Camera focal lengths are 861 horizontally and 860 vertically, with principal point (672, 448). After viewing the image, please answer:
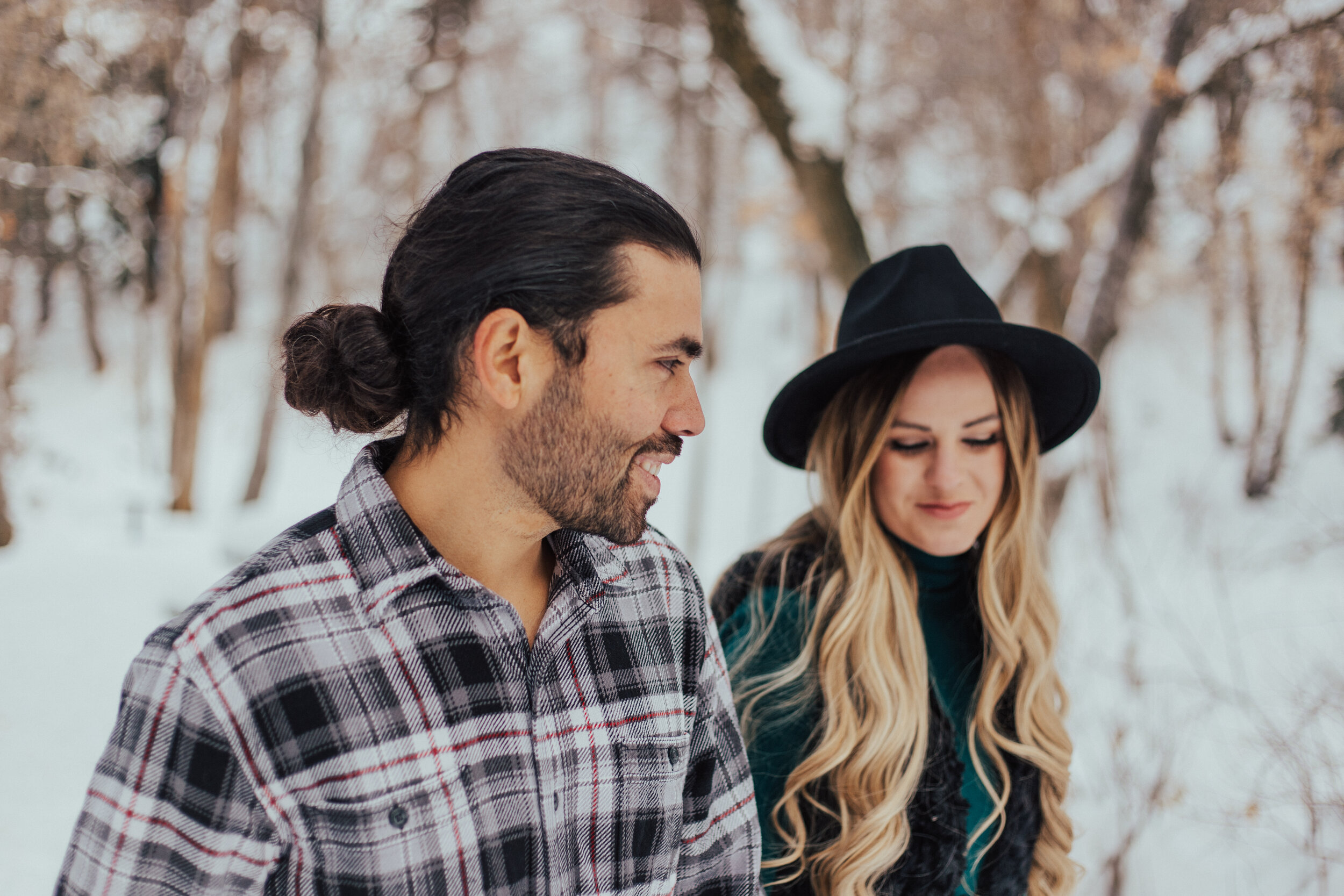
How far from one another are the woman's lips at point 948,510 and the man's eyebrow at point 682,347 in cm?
83

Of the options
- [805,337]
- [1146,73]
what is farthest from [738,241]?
[1146,73]

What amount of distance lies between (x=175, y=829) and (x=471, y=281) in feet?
2.70

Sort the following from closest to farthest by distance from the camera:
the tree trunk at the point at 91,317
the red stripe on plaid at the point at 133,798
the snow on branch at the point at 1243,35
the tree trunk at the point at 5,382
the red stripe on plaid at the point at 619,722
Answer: the red stripe on plaid at the point at 133,798 < the red stripe on plaid at the point at 619,722 < the snow on branch at the point at 1243,35 < the tree trunk at the point at 5,382 < the tree trunk at the point at 91,317

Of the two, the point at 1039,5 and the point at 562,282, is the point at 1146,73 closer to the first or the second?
the point at 1039,5

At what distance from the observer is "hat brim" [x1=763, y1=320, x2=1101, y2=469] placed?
1.82 meters

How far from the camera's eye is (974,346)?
1946mm

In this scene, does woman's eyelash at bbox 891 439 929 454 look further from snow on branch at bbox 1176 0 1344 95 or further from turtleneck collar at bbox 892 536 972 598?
snow on branch at bbox 1176 0 1344 95

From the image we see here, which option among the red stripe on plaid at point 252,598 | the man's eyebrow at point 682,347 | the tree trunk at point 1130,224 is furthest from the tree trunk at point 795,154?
the red stripe on plaid at point 252,598

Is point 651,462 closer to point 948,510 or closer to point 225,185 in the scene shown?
point 948,510

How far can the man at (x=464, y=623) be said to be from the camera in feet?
3.60

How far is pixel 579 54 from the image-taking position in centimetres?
1149

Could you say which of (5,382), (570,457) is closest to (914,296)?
(570,457)

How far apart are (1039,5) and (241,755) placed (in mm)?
7370

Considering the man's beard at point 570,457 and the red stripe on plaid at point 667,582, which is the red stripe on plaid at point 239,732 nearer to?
the man's beard at point 570,457
